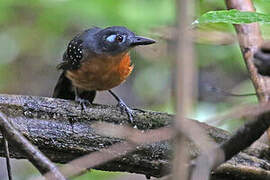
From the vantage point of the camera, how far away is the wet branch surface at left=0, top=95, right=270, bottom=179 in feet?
8.22

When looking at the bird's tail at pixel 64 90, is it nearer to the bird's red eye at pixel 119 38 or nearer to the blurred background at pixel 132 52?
the bird's red eye at pixel 119 38

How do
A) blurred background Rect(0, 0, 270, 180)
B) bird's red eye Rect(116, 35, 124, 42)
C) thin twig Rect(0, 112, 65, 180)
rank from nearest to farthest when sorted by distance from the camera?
thin twig Rect(0, 112, 65, 180)
bird's red eye Rect(116, 35, 124, 42)
blurred background Rect(0, 0, 270, 180)

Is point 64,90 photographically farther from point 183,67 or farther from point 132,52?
point 183,67

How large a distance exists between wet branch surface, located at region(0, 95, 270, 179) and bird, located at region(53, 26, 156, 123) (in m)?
1.05

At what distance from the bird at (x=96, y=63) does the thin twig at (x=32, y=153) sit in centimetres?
220

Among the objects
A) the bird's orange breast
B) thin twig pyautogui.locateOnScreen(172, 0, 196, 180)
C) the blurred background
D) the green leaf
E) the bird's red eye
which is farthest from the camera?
the blurred background

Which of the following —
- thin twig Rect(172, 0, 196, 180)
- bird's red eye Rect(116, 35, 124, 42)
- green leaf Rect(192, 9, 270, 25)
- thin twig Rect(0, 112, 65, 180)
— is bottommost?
bird's red eye Rect(116, 35, 124, 42)

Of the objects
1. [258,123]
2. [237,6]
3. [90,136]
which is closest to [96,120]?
[90,136]

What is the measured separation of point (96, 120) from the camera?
108 inches

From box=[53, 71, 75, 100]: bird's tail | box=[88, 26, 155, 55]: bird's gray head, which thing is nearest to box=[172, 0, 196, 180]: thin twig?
box=[88, 26, 155, 55]: bird's gray head

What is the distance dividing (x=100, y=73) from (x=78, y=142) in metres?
1.33

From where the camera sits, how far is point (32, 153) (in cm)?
144

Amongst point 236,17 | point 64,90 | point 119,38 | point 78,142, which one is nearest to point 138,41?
point 119,38

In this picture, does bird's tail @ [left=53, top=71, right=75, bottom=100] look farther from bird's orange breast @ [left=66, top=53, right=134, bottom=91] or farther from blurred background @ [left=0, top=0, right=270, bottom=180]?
blurred background @ [left=0, top=0, right=270, bottom=180]
